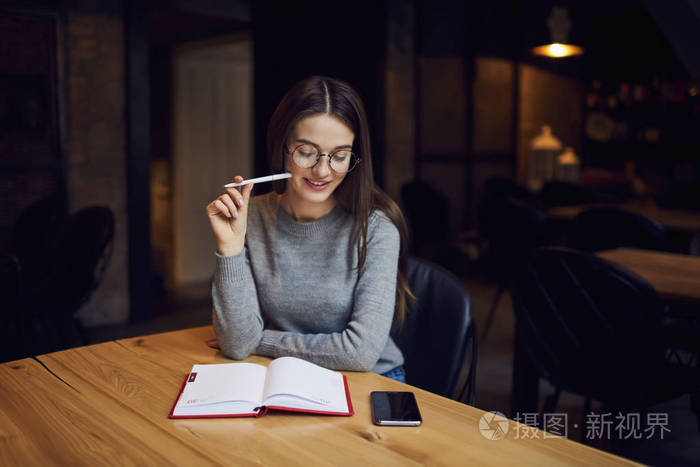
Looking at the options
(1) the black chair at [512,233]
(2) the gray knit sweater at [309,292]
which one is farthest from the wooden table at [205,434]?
(1) the black chair at [512,233]

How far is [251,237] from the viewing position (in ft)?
5.32

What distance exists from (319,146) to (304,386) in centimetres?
59

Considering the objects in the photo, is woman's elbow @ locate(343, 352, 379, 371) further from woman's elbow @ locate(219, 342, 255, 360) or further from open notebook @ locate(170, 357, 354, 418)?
woman's elbow @ locate(219, 342, 255, 360)

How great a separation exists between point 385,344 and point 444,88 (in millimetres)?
5053

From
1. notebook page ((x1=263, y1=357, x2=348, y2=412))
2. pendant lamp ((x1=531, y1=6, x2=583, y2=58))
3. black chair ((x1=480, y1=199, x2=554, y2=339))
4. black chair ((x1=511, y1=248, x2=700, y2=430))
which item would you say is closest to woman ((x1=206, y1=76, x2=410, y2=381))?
notebook page ((x1=263, y1=357, x2=348, y2=412))

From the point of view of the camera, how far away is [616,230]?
323cm

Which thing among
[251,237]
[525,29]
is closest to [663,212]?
[525,29]

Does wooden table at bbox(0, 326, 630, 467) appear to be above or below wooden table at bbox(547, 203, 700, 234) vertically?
below

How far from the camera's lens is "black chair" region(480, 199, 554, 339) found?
141 inches

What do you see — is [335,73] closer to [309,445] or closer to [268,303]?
[268,303]

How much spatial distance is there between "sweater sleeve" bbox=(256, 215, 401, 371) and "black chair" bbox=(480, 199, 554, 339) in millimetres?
2132

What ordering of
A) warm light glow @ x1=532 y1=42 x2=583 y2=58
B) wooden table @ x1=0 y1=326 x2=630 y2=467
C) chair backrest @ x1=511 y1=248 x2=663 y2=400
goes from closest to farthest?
wooden table @ x1=0 y1=326 x2=630 y2=467
chair backrest @ x1=511 y1=248 x2=663 y2=400
warm light glow @ x1=532 y1=42 x2=583 y2=58

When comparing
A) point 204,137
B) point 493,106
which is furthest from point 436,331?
point 204,137

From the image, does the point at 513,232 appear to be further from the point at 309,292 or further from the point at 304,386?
the point at 304,386
